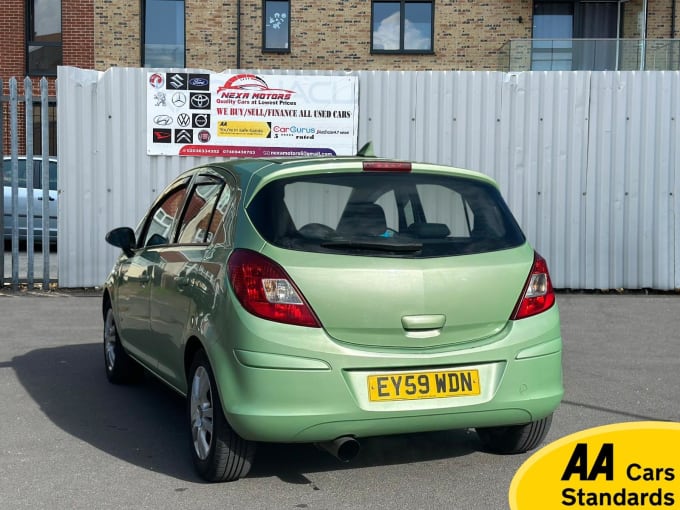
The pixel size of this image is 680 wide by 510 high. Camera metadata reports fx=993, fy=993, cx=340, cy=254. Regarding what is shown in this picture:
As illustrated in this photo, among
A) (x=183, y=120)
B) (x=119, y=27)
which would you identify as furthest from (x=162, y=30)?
(x=183, y=120)

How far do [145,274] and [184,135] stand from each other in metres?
6.54

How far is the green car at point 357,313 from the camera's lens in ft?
15.0

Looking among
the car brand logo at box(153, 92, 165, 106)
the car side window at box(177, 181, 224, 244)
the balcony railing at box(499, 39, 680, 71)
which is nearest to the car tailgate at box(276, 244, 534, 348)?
the car side window at box(177, 181, 224, 244)

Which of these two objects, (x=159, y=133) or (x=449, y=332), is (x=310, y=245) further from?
(x=159, y=133)

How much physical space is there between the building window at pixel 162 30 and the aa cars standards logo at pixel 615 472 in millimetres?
24130

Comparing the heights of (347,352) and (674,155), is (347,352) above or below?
below

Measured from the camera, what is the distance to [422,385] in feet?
15.3

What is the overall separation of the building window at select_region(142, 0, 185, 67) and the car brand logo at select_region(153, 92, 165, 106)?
1383cm

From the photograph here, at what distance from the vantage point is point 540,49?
2447 cm

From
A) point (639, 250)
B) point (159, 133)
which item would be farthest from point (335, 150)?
point (639, 250)

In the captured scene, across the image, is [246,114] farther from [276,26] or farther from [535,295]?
[276,26]

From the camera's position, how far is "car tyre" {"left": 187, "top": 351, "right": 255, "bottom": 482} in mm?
4746

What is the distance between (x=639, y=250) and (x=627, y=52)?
1255 cm

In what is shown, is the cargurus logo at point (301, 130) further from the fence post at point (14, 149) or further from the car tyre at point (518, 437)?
the car tyre at point (518, 437)
